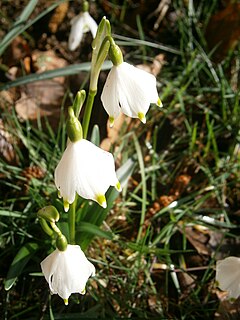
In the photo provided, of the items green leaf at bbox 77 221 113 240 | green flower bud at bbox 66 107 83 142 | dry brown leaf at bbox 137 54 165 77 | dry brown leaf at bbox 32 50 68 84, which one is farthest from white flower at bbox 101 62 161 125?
dry brown leaf at bbox 32 50 68 84

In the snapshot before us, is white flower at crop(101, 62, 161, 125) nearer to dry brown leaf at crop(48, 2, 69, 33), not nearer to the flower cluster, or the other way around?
the flower cluster

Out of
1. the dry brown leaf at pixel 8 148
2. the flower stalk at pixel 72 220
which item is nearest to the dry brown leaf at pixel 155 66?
the dry brown leaf at pixel 8 148

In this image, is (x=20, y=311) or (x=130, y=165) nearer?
(x=20, y=311)

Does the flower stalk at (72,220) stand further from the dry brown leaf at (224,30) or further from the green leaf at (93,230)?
the dry brown leaf at (224,30)

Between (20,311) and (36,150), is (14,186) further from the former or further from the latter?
(20,311)

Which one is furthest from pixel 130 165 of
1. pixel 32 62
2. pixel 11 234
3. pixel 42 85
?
pixel 32 62

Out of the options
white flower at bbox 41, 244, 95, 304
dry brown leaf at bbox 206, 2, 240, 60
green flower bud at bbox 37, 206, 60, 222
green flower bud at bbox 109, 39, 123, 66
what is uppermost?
green flower bud at bbox 109, 39, 123, 66
